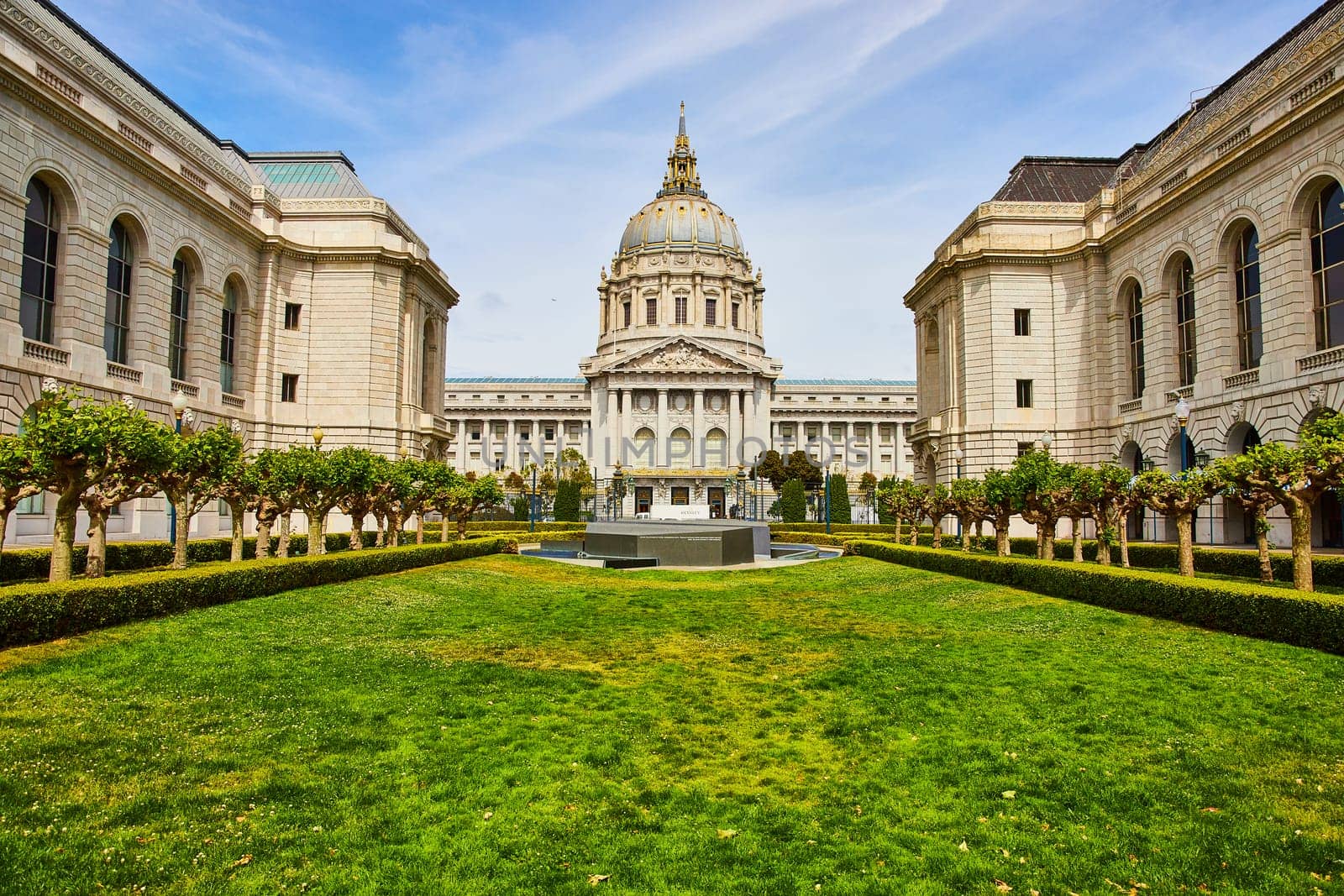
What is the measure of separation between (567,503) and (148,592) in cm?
4795

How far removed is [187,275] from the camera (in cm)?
3872

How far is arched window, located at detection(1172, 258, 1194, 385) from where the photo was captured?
36.0 metres

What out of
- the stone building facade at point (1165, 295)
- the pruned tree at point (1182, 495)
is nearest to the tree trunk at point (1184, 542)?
the pruned tree at point (1182, 495)

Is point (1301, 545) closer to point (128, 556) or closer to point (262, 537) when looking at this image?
point (262, 537)

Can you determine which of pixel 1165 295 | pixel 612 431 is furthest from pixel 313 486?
pixel 612 431

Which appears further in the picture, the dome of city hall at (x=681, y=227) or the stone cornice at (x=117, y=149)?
the dome of city hall at (x=681, y=227)

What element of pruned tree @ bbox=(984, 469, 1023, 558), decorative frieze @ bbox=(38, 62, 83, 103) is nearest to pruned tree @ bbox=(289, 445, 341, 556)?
decorative frieze @ bbox=(38, 62, 83, 103)

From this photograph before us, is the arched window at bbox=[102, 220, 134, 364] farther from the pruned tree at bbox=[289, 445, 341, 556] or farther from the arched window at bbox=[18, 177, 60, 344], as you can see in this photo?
the pruned tree at bbox=[289, 445, 341, 556]

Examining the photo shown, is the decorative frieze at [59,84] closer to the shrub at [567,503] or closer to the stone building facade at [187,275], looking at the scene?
the stone building facade at [187,275]

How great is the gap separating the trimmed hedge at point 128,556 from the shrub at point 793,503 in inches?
1521

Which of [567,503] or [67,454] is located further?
[567,503]

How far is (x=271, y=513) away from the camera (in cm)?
2180

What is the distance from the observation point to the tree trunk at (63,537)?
1422 centimetres

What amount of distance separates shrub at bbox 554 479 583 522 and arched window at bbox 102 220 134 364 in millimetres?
31457
